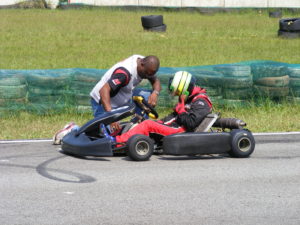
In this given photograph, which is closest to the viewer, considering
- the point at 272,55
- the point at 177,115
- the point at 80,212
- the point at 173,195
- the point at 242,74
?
the point at 80,212

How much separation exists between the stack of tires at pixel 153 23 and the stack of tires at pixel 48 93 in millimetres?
14670

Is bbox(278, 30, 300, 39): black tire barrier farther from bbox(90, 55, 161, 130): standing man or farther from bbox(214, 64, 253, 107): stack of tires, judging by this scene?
bbox(90, 55, 161, 130): standing man

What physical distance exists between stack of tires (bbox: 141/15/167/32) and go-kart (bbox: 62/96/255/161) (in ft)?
59.3

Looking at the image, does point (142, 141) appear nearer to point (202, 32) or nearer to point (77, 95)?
point (77, 95)

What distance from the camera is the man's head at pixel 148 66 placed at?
798cm

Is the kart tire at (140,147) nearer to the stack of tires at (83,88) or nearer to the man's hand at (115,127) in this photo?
the man's hand at (115,127)

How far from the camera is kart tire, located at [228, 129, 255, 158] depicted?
7707 millimetres

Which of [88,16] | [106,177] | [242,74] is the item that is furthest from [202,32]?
[106,177]

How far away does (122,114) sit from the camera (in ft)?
25.2

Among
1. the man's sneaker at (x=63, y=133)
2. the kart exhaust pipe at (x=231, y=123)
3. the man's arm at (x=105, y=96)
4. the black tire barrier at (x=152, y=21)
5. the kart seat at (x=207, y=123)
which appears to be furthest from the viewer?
the black tire barrier at (x=152, y=21)

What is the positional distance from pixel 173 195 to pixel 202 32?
66.2 ft

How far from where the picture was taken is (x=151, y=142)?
24.9 feet

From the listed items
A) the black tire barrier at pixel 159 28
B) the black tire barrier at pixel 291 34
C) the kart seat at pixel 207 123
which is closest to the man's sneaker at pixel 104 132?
the kart seat at pixel 207 123

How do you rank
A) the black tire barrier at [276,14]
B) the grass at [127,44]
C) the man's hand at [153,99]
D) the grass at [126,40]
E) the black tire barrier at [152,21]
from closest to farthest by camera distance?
1. the man's hand at [153,99]
2. the grass at [127,44]
3. the grass at [126,40]
4. the black tire barrier at [152,21]
5. the black tire barrier at [276,14]
